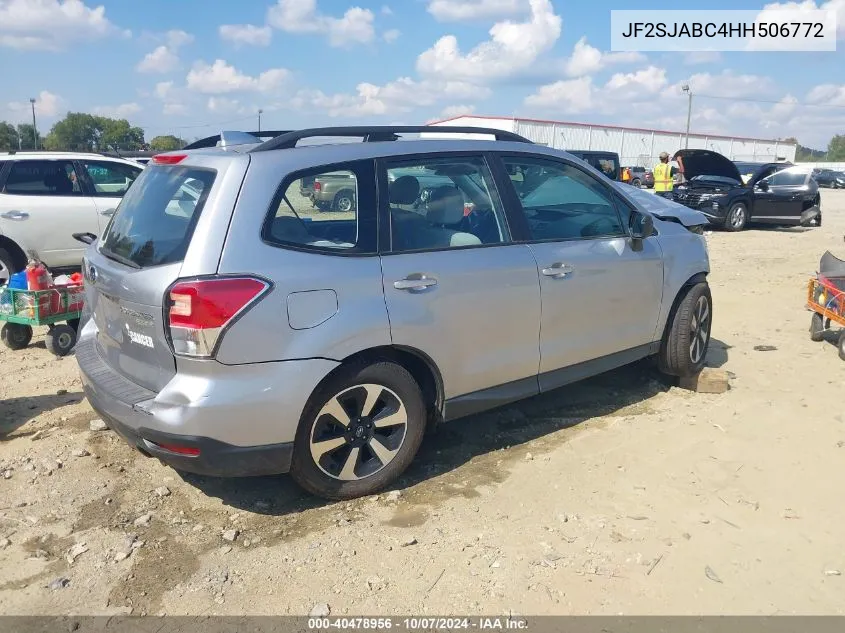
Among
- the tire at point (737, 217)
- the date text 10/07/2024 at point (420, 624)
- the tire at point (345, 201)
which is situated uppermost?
the tire at point (345, 201)

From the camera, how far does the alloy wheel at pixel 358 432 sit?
346 centimetres

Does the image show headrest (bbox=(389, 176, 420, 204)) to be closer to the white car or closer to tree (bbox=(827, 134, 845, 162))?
the white car

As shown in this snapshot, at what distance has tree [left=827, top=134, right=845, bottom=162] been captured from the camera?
110m

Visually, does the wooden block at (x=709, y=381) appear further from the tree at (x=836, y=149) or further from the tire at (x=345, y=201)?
the tree at (x=836, y=149)

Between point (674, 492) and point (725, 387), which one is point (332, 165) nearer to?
point (674, 492)

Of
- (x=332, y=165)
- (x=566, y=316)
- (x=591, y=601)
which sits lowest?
(x=591, y=601)

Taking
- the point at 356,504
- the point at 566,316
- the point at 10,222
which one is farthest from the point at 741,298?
the point at 10,222

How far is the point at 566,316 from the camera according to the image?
428 cm

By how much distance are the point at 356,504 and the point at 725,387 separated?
10.1 feet

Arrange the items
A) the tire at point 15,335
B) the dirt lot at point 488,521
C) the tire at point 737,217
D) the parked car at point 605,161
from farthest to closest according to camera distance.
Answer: the parked car at point 605,161 → the tire at point 737,217 → the tire at point 15,335 → the dirt lot at point 488,521

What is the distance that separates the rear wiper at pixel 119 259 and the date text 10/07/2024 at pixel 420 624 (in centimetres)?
182

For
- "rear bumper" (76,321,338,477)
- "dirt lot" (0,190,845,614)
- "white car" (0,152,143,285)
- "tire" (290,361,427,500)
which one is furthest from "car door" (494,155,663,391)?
"white car" (0,152,143,285)

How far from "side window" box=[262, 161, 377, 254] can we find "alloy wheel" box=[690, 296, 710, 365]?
9.23ft

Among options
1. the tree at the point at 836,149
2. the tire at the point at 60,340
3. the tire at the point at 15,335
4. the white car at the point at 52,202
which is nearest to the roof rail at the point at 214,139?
the tire at the point at 60,340
